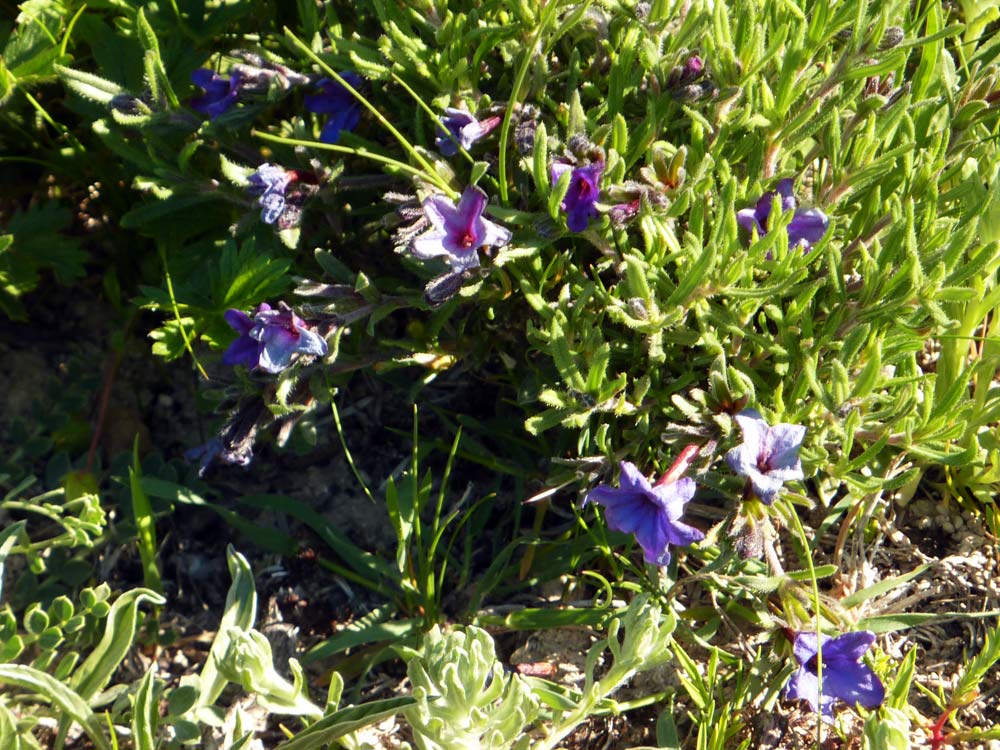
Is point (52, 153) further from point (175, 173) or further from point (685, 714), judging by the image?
point (685, 714)

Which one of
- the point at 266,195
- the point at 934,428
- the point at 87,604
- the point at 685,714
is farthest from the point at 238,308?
the point at 934,428

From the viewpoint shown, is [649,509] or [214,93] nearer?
[649,509]

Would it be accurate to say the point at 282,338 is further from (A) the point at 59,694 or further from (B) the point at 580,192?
(A) the point at 59,694

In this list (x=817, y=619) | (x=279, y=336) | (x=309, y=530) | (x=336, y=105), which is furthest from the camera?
(x=309, y=530)

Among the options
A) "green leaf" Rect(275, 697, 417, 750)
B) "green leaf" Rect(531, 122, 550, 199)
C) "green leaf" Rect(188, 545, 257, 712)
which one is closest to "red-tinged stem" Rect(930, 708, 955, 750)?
"green leaf" Rect(275, 697, 417, 750)

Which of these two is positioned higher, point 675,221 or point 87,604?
point 675,221

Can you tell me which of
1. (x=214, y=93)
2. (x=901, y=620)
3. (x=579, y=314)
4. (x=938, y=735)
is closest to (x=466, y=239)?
(x=579, y=314)

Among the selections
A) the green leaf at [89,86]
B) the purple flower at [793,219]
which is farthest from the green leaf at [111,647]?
the purple flower at [793,219]
